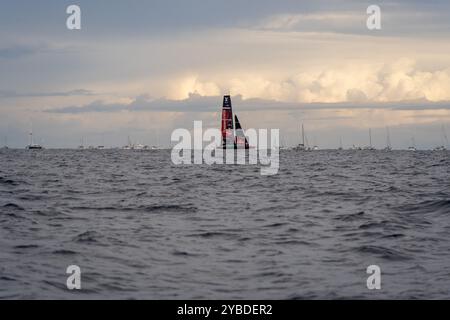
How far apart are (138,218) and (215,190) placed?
547 inches

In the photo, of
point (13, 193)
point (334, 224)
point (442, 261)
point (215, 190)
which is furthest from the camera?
point (215, 190)

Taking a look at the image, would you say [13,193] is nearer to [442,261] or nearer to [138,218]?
[138,218]

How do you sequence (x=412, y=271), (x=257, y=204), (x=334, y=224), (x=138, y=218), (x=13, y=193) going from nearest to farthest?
(x=412, y=271)
(x=334, y=224)
(x=138, y=218)
(x=257, y=204)
(x=13, y=193)

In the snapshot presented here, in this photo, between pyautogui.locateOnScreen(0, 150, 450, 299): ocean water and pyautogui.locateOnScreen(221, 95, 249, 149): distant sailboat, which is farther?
pyautogui.locateOnScreen(221, 95, 249, 149): distant sailboat

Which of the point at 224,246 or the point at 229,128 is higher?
the point at 229,128

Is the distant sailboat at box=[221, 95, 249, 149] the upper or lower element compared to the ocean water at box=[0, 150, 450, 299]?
upper

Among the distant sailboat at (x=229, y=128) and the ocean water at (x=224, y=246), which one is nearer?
the ocean water at (x=224, y=246)

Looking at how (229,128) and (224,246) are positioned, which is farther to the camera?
(229,128)

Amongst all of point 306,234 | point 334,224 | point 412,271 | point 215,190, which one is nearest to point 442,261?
point 412,271

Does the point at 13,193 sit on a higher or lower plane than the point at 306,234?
higher

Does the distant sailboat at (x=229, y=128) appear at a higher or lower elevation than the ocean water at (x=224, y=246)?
higher
